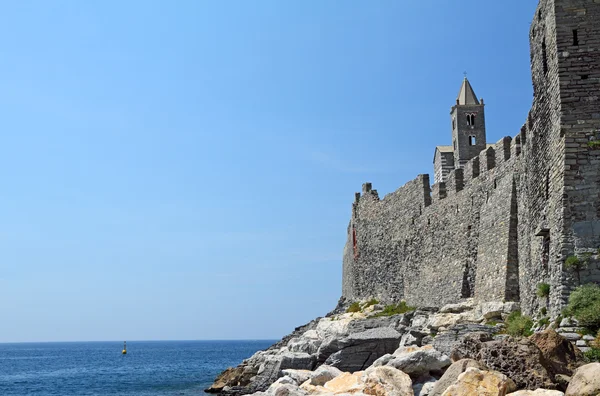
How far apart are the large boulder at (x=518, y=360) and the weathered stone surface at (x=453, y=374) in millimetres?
368

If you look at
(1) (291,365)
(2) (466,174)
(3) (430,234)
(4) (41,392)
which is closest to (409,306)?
(3) (430,234)

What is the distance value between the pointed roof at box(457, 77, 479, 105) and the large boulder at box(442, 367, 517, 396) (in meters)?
62.8

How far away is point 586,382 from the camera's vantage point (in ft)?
42.7

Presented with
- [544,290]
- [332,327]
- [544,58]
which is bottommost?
[332,327]

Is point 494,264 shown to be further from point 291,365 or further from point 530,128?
point 291,365

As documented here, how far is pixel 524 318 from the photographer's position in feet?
68.9

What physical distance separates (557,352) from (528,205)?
8296 millimetres

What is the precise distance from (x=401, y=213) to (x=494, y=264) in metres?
13.9

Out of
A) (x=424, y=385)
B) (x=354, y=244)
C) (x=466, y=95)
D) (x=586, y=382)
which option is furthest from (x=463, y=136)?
(x=586, y=382)

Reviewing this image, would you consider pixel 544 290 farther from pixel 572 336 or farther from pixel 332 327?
pixel 332 327

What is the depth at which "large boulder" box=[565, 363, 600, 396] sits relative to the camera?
12820mm

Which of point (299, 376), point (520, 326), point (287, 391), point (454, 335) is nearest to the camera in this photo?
point (287, 391)

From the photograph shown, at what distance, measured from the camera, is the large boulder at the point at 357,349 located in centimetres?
2280

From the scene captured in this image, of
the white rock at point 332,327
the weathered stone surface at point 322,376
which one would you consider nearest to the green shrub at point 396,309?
the white rock at point 332,327
